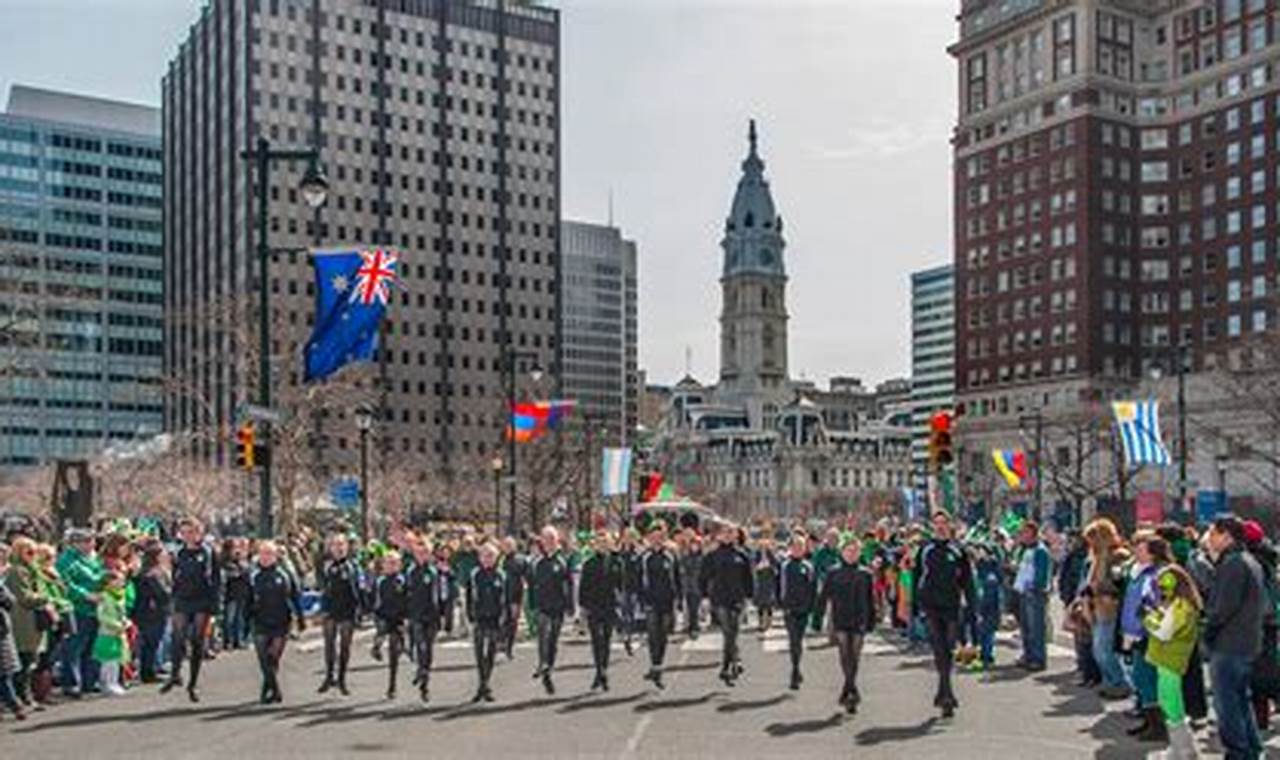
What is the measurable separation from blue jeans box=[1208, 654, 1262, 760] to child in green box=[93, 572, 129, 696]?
14.1 meters

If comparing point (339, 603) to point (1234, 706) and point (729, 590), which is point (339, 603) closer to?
point (729, 590)

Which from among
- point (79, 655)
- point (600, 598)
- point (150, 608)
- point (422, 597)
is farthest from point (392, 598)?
point (79, 655)

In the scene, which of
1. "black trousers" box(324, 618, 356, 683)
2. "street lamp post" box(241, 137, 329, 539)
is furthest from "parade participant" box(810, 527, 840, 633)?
"street lamp post" box(241, 137, 329, 539)

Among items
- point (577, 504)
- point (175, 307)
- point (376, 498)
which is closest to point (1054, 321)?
point (577, 504)

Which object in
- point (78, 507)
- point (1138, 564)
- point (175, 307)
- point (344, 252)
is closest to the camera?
point (1138, 564)

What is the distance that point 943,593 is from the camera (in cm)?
1759

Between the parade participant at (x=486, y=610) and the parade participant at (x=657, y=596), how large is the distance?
2081mm

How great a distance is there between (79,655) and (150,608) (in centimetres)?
154

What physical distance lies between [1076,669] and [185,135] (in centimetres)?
16210

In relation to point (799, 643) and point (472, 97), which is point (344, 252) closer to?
point (799, 643)

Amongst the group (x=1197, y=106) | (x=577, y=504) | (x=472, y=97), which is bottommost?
(x=577, y=504)

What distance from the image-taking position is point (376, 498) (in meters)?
82.2

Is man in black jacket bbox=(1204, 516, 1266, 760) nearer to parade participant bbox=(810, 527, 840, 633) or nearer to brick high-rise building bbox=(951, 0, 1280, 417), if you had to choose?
parade participant bbox=(810, 527, 840, 633)

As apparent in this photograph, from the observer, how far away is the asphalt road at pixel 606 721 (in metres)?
15.2
